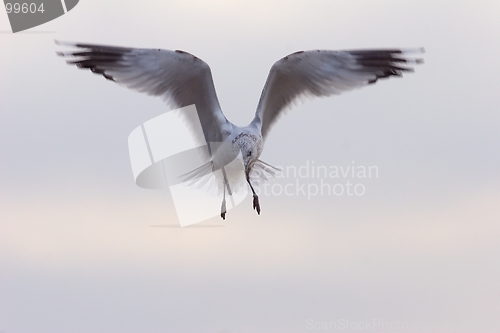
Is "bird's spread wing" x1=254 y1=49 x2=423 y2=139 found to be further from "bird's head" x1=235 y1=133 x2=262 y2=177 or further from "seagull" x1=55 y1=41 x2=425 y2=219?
"bird's head" x1=235 y1=133 x2=262 y2=177

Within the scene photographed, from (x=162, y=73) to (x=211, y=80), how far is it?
554 mm

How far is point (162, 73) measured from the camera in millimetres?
8875

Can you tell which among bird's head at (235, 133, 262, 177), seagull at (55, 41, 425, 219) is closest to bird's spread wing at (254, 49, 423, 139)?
seagull at (55, 41, 425, 219)

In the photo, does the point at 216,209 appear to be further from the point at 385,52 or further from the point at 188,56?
the point at 385,52

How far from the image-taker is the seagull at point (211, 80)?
342 inches

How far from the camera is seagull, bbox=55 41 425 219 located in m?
8.68

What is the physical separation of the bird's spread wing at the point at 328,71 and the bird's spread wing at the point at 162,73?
1.97 feet

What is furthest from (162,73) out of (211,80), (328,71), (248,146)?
(328,71)

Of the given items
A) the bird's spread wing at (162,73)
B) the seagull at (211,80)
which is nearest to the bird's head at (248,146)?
the seagull at (211,80)

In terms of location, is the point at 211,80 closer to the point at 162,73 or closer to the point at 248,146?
the point at 162,73

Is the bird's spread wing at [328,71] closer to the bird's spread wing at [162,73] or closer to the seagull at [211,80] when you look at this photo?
the seagull at [211,80]

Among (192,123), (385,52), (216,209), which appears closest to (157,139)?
(192,123)

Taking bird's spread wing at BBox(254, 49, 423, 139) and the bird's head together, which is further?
bird's spread wing at BBox(254, 49, 423, 139)

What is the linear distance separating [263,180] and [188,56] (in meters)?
1.74
